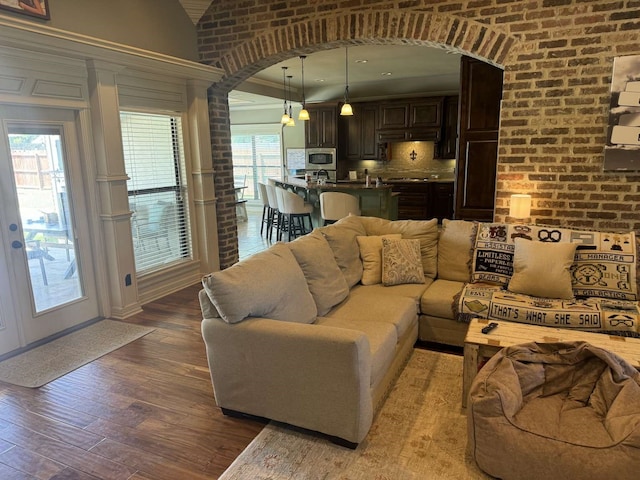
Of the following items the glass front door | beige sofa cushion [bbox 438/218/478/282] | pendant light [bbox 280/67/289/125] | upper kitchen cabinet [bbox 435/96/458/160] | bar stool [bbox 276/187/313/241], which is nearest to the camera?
the glass front door

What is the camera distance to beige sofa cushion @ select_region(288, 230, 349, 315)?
2939 millimetres

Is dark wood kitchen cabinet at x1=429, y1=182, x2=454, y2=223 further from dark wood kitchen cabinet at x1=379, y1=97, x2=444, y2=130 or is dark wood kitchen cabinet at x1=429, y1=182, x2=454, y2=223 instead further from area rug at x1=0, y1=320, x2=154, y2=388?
area rug at x1=0, y1=320, x2=154, y2=388

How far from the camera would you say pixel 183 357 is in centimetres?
327

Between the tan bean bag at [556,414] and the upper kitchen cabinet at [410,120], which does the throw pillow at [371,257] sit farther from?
the upper kitchen cabinet at [410,120]

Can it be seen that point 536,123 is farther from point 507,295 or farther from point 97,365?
point 97,365

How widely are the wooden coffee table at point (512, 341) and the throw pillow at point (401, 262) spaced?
38.8 inches

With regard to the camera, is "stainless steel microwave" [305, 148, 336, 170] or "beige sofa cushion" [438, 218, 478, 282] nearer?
"beige sofa cushion" [438, 218, 478, 282]

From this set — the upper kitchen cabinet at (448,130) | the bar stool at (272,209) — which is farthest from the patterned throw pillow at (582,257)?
the upper kitchen cabinet at (448,130)

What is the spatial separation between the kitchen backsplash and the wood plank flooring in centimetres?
701

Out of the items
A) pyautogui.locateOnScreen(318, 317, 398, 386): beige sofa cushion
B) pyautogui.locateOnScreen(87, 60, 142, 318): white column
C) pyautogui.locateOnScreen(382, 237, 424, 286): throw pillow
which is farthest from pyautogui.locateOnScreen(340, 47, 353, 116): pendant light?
pyautogui.locateOnScreen(318, 317, 398, 386): beige sofa cushion

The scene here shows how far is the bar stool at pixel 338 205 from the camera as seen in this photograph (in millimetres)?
6438

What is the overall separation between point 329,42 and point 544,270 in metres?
2.88

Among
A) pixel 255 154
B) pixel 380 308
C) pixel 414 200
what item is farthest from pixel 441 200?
pixel 380 308

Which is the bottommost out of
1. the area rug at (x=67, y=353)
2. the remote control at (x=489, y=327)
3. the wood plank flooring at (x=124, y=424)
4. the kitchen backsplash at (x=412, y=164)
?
the wood plank flooring at (x=124, y=424)
